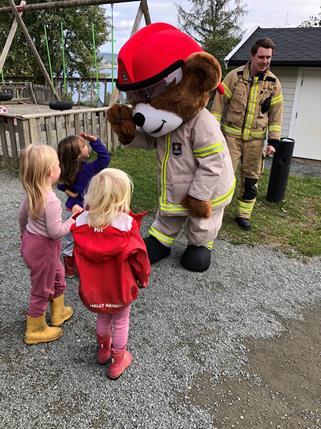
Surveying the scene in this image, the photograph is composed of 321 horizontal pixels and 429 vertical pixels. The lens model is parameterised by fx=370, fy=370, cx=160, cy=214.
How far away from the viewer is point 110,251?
6.06 feet

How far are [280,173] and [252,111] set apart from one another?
1575 millimetres

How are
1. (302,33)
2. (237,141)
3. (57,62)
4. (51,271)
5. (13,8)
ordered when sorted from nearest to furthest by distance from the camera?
(51,271) → (237,141) → (13,8) → (302,33) → (57,62)

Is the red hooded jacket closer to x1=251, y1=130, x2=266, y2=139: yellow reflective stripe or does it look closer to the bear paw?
the bear paw

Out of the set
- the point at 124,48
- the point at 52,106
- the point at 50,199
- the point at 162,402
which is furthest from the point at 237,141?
the point at 52,106

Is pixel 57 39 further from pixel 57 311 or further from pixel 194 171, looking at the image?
pixel 57 311

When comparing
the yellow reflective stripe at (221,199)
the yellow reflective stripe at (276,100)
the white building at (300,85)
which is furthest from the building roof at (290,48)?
the yellow reflective stripe at (221,199)

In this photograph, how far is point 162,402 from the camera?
2.01 meters

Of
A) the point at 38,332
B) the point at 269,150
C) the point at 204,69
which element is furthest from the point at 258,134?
the point at 38,332

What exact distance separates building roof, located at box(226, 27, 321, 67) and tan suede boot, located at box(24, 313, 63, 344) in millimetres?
7812

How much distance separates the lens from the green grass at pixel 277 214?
4.11m

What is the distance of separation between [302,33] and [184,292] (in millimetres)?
8903

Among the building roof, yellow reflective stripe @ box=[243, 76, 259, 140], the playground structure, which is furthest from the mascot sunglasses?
the building roof

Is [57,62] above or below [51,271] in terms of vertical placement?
above

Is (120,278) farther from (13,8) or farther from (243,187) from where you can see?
(13,8)
